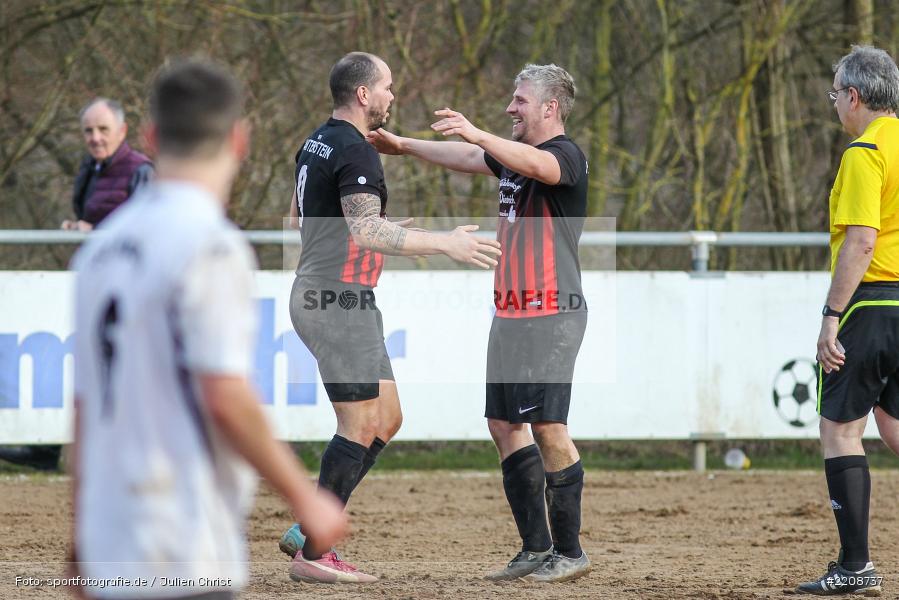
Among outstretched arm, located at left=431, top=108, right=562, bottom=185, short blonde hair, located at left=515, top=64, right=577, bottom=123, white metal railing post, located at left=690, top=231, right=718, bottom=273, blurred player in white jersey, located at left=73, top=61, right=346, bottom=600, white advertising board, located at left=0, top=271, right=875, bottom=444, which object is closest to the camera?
blurred player in white jersey, located at left=73, top=61, right=346, bottom=600

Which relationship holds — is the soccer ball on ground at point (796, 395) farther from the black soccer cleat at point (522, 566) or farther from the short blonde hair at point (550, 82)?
the short blonde hair at point (550, 82)

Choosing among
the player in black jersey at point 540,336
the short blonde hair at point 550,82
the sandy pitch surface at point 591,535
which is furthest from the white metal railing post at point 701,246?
the short blonde hair at point 550,82

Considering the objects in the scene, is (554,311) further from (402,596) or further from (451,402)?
(451,402)

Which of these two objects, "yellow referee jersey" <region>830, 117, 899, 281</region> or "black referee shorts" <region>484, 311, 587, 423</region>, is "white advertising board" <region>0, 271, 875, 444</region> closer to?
"black referee shorts" <region>484, 311, 587, 423</region>

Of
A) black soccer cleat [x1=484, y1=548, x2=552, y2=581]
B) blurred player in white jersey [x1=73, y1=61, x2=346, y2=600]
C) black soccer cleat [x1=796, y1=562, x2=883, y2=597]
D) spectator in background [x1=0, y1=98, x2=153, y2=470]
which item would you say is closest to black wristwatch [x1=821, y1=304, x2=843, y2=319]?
black soccer cleat [x1=796, y1=562, x2=883, y2=597]

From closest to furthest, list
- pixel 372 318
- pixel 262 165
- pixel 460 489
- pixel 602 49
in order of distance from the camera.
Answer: pixel 372 318 < pixel 460 489 < pixel 262 165 < pixel 602 49

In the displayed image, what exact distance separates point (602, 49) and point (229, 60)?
3.99m

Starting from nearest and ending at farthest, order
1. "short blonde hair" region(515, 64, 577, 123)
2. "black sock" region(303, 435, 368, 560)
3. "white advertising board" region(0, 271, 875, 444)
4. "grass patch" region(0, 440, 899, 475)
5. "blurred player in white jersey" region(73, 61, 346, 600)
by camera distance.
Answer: "blurred player in white jersey" region(73, 61, 346, 600)
"black sock" region(303, 435, 368, 560)
"short blonde hair" region(515, 64, 577, 123)
"white advertising board" region(0, 271, 875, 444)
"grass patch" region(0, 440, 899, 475)

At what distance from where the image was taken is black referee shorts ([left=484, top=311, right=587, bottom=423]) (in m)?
5.52

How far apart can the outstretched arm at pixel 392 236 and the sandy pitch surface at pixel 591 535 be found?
4.88 feet

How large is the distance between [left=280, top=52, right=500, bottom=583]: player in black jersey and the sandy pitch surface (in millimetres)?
499

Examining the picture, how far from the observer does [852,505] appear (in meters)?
5.23

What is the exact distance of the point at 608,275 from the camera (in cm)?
945

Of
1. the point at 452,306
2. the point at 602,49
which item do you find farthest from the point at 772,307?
the point at 602,49
